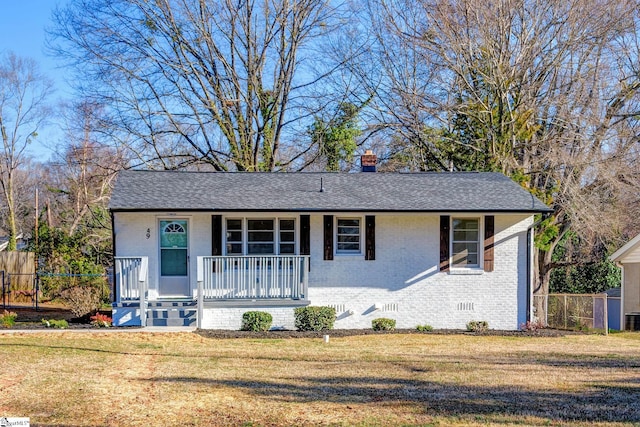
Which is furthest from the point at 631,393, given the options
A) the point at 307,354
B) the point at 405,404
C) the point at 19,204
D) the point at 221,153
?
the point at 19,204

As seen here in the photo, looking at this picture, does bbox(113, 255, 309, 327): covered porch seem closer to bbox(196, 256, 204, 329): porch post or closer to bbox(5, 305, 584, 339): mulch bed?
bbox(196, 256, 204, 329): porch post

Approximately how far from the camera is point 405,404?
8.36 meters

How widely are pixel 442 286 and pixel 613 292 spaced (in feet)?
51.4

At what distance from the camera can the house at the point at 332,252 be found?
1669 cm

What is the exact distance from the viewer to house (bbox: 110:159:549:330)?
16.7 meters

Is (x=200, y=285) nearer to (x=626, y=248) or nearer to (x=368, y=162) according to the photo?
(x=368, y=162)

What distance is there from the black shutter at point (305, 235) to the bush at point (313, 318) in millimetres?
1483

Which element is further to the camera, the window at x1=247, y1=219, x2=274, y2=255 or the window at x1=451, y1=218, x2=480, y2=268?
the window at x1=451, y1=218, x2=480, y2=268

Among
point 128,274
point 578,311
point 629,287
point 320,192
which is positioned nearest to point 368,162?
point 320,192

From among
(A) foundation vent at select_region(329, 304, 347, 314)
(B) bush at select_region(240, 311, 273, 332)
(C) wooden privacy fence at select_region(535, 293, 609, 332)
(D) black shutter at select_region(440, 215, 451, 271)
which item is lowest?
(C) wooden privacy fence at select_region(535, 293, 609, 332)

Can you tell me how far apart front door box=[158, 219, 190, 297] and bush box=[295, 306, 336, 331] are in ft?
9.64

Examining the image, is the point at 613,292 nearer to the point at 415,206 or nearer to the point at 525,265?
the point at 525,265

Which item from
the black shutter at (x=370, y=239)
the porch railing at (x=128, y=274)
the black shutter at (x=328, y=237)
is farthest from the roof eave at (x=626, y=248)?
the porch railing at (x=128, y=274)

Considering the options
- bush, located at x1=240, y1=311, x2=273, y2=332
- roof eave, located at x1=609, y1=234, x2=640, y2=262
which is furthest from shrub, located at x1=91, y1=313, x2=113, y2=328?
roof eave, located at x1=609, y1=234, x2=640, y2=262
